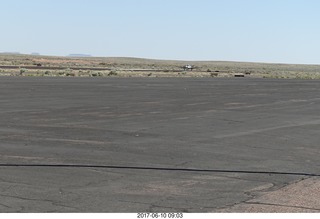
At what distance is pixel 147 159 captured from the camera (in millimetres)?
12297

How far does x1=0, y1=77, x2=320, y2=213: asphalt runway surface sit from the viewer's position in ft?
27.6

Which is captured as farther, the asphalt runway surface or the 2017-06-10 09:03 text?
the asphalt runway surface

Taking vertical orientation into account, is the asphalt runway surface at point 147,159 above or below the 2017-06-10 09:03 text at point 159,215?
below

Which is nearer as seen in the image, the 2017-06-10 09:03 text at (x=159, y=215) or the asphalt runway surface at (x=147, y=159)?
the 2017-06-10 09:03 text at (x=159, y=215)

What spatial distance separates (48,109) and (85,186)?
16282 millimetres

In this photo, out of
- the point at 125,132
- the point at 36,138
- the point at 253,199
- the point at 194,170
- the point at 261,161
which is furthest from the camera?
the point at 125,132

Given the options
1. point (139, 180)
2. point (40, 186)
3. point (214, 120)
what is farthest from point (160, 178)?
point (214, 120)

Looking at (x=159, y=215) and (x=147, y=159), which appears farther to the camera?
(x=147, y=159)

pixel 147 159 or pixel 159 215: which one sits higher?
pixel 159 215

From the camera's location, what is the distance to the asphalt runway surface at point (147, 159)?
8398 millimetres

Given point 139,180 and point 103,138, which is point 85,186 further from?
point 103,138

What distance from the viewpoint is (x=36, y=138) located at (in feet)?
50.7

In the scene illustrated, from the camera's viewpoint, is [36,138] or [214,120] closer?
[36,138]

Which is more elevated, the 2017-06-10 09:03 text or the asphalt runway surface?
the 2017-06-10 09:03 text
